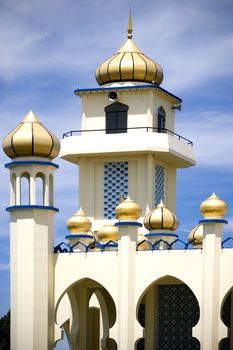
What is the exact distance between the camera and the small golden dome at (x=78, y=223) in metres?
43.8

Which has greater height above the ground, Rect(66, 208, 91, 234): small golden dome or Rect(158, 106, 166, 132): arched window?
Rect(158, 106, 166, 132): arched window

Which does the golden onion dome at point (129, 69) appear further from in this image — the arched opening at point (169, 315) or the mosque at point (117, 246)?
the arched opening at point (169, 315)

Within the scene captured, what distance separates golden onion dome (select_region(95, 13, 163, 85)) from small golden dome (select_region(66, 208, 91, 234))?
624 cm

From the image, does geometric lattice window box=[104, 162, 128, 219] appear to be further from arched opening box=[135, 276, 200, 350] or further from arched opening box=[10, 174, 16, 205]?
arched opening box=[10, 174, 16, 205]

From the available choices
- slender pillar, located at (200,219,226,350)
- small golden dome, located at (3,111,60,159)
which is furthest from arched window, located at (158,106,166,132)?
slender pillar, located at (200,219,226,350)

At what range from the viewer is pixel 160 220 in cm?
4269

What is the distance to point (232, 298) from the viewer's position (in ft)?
139

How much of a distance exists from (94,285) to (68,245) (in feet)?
7.87

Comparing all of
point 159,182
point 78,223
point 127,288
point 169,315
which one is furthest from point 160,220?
point 159,182

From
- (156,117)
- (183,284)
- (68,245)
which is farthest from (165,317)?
(156,117)

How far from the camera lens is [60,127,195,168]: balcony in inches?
1831

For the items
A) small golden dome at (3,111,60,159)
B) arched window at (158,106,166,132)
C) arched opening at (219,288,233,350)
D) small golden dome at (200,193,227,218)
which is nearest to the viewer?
small golden dome at (200,193,227,218)

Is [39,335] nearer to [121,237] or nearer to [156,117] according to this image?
[121,237]

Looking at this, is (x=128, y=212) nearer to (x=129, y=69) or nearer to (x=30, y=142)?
(x=30, y=142)
